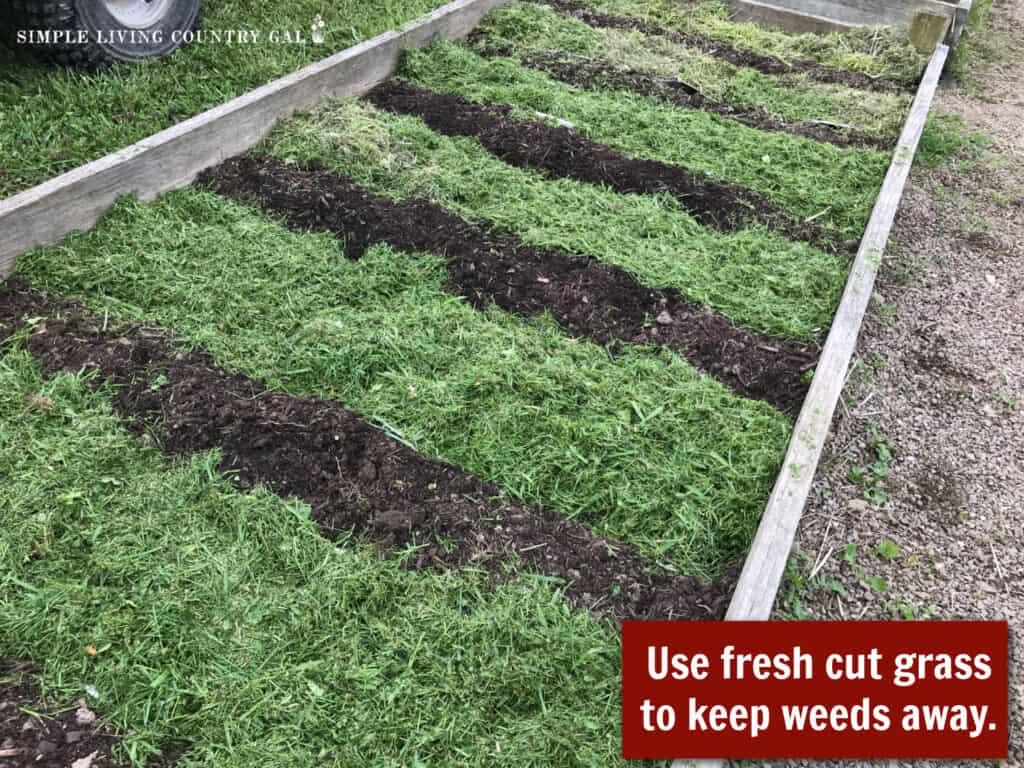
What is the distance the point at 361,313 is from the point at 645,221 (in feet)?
5.19

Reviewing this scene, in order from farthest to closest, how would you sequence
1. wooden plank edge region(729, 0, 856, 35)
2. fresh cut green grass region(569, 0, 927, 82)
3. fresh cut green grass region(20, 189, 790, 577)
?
wooden plank edge region(729, 0, 856, 35) < fresh cut green grass region(569, 0, 927, 82) < fresh cut green grass region(20, 189, 790, 577)

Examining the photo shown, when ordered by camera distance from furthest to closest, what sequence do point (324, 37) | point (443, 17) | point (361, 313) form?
1. point (443, 17)
2. point (324, 37)
3. point (361, 313)

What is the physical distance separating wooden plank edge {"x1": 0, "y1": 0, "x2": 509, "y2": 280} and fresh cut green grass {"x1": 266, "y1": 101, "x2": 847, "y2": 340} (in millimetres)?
157

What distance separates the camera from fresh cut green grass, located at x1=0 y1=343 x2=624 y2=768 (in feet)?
Answer: 6.59

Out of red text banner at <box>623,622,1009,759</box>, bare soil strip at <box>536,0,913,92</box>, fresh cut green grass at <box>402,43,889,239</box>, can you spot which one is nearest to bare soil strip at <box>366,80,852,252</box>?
fresh cut green grass at <box>402,43,889,239</box>

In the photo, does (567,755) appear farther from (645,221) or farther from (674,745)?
(645,221)

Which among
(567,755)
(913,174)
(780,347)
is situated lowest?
(567,755)

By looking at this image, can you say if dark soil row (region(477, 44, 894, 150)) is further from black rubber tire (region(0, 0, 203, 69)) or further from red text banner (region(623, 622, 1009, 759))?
red text banner (region(623, 622, 1009, 759))

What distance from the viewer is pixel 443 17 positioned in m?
5.76

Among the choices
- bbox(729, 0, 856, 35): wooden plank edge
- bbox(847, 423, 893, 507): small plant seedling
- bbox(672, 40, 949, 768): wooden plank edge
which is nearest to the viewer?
bbox(672, 40, 949, 768): wooden plank edge

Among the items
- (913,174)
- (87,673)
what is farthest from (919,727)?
(913,174)

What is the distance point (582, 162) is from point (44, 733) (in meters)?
3.63

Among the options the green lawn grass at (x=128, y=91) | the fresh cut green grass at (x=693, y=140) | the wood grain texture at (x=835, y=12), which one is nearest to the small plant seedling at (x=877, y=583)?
the fresh cut green grass at (x=693, y=140)

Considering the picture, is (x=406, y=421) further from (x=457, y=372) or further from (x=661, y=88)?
(x=661, y=88)
